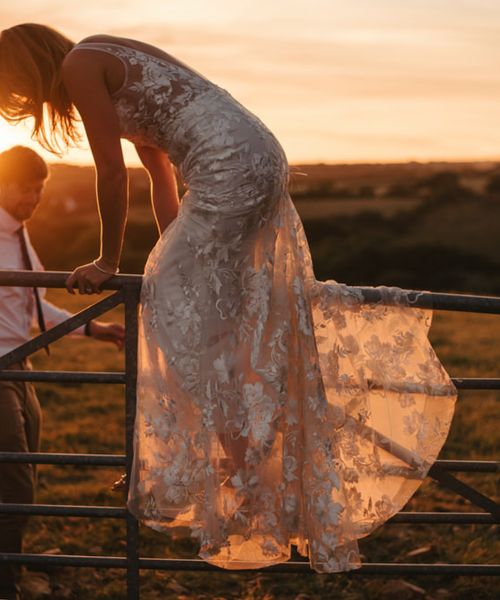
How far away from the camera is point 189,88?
125 inches

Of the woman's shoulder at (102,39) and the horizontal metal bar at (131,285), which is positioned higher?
the woman's shoulder at (102,39)

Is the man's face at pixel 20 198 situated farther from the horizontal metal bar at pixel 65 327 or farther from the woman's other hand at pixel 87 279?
the woman's other hand at pixel 87 279

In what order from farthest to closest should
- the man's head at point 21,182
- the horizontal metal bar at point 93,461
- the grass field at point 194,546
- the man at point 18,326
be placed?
the grass field at point 194,546
the man's head at point 21,182
the man at point 18,326
the horizontal metal bar at point 93,461

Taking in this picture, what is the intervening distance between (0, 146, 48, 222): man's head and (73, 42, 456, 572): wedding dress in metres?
1.44

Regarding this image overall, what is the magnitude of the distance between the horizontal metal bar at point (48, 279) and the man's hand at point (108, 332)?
1.10 m

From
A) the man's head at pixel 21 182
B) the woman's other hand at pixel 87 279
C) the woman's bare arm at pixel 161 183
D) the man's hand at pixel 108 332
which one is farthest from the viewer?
the man's head at pixel 21 182

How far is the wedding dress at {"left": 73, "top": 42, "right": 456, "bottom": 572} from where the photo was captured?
3062 millimetres

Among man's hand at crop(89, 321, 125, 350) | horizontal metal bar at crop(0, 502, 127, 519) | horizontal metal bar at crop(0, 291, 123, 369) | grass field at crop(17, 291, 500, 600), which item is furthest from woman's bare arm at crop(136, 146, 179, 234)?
Result: grass field at crop(17, 291, 500, 600)

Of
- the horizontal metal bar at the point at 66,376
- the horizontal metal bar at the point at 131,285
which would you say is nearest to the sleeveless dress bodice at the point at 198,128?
the horizontal metal bar at the point at 131,285

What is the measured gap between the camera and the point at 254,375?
3.08 meters

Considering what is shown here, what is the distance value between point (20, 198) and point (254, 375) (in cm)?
189

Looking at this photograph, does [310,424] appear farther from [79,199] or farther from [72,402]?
[79,199]

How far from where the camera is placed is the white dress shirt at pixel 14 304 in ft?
14.2

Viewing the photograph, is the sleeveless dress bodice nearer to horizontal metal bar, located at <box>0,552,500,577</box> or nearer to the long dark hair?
the long dark hair
